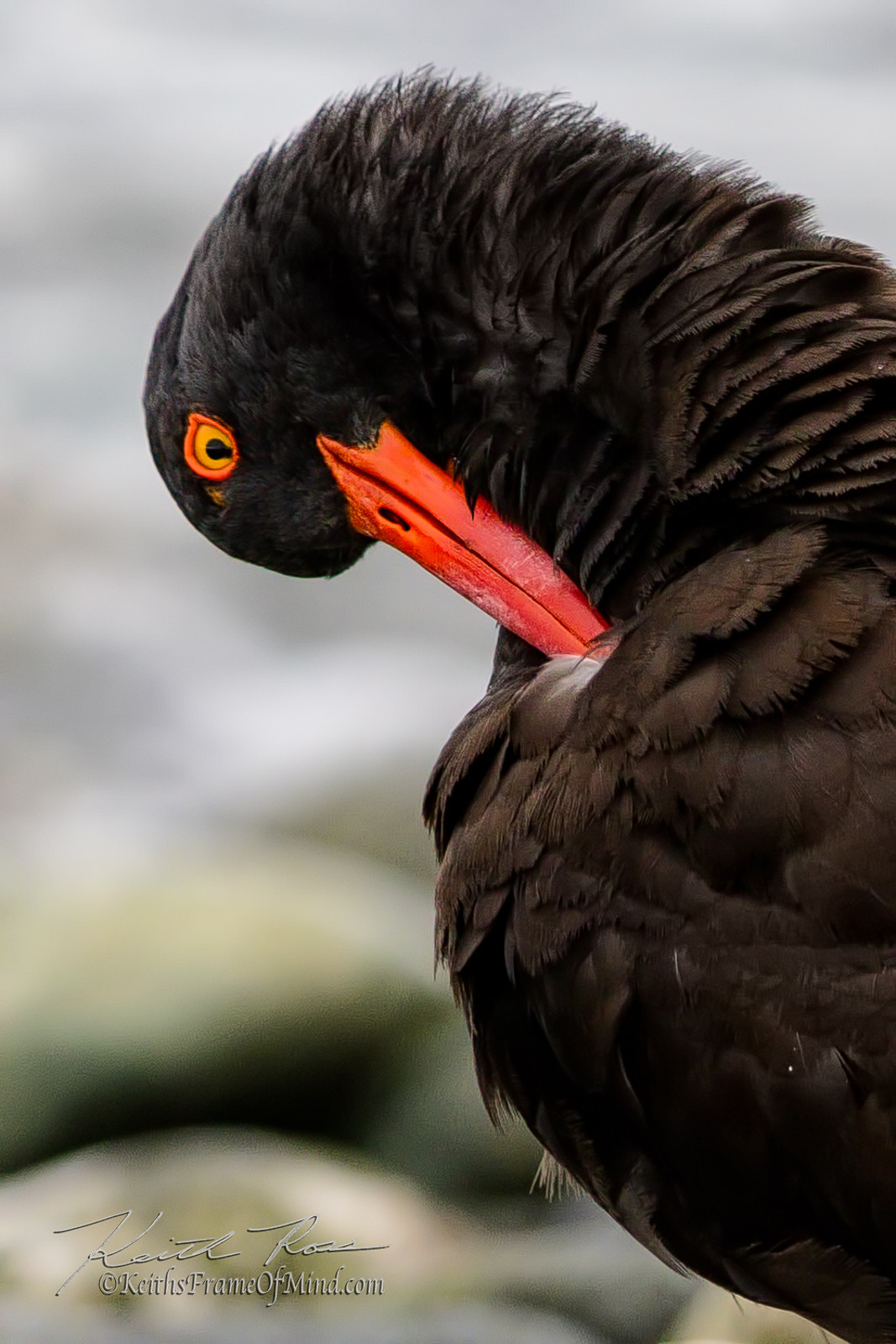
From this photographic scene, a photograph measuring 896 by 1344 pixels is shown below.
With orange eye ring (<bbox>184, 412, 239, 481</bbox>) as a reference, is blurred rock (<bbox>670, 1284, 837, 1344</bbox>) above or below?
below

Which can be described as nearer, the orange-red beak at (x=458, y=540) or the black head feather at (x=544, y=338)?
the black head feather at (x=544, y=338)

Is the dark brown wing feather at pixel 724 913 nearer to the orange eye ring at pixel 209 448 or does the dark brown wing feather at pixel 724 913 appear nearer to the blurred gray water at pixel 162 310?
the orange eye ring at pixel 209 448

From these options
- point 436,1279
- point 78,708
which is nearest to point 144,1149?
point 436,1279

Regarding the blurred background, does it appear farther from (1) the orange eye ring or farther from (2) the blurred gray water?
(1) the orange eye ring

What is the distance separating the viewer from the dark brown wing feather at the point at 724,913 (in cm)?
303

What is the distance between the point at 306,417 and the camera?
4.12m

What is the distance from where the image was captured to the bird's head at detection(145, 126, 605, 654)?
390 centimetres

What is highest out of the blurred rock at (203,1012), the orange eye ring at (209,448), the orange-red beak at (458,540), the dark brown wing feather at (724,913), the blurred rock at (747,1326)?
the orange eye ring at (209,448)

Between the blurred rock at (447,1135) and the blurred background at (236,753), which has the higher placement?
the blurred background at (236,753)

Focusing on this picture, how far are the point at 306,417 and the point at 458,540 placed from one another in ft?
1.62

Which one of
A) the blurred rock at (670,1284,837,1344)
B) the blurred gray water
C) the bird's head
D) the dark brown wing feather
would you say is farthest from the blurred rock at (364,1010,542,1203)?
the dark brown wing feather

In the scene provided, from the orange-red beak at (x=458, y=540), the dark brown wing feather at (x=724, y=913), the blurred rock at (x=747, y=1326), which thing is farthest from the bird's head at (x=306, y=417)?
the blurred rock at (x=747, y=1326)

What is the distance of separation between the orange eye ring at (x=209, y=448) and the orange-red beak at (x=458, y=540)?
10.2 inches

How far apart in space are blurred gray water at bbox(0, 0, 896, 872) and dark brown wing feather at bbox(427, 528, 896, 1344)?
4.28 meters
